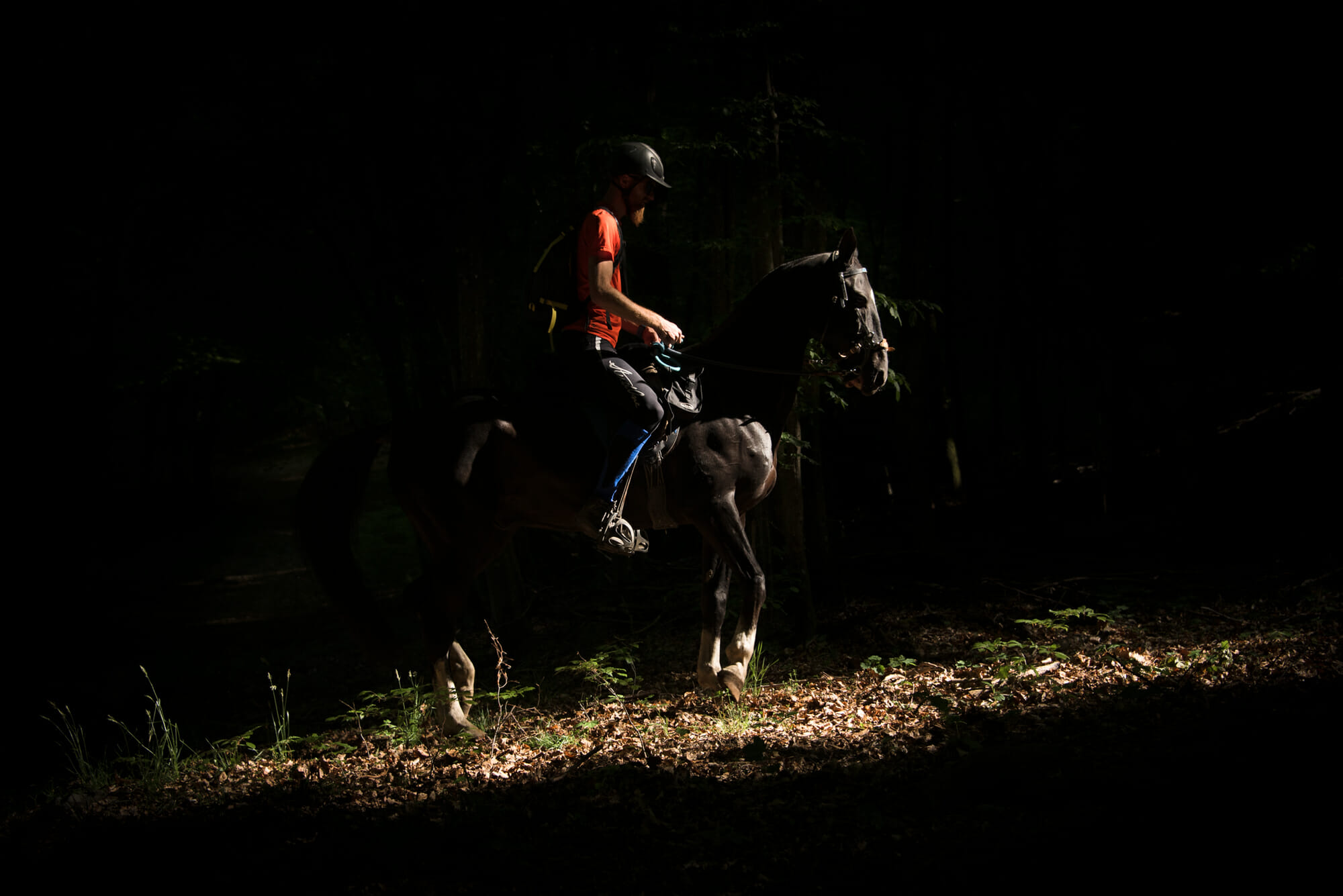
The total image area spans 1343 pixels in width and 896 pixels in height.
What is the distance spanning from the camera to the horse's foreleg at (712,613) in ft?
18.9

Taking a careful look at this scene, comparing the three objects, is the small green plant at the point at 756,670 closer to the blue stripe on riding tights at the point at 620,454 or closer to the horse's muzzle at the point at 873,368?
the blue stripe on riding tights at the point at 620,454

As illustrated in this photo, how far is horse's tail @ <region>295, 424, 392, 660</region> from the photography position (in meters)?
5.32

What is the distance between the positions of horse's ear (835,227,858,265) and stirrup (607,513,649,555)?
7.20ft

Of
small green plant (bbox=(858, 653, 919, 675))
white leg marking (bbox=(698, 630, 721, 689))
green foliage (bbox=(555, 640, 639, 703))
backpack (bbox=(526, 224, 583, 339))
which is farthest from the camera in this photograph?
small green plant (bbox=(858, 653, 919, 675))

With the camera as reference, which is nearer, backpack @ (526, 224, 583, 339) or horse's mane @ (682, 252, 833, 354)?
backpack @ (526, 224, 583, 339)

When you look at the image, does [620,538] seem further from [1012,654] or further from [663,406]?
[1012,654]

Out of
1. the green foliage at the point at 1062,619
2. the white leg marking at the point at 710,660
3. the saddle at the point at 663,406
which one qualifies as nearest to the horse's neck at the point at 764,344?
the saddle at the point at 663,406

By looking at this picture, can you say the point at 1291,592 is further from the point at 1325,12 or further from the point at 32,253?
the point at 32,253

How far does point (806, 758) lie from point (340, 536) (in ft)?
10.4

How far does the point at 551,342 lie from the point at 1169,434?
411 inches

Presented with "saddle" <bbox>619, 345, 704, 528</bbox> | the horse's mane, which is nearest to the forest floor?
"saddle" <bbox>619, 345, 704, 528</bbox>

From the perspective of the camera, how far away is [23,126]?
7832mm

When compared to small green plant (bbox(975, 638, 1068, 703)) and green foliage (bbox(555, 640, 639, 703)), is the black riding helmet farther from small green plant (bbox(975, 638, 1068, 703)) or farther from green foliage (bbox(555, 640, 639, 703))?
small green plant (bbox(975, 638, 1068, 703))

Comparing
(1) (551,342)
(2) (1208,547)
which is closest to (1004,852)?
(1) (551,342)
